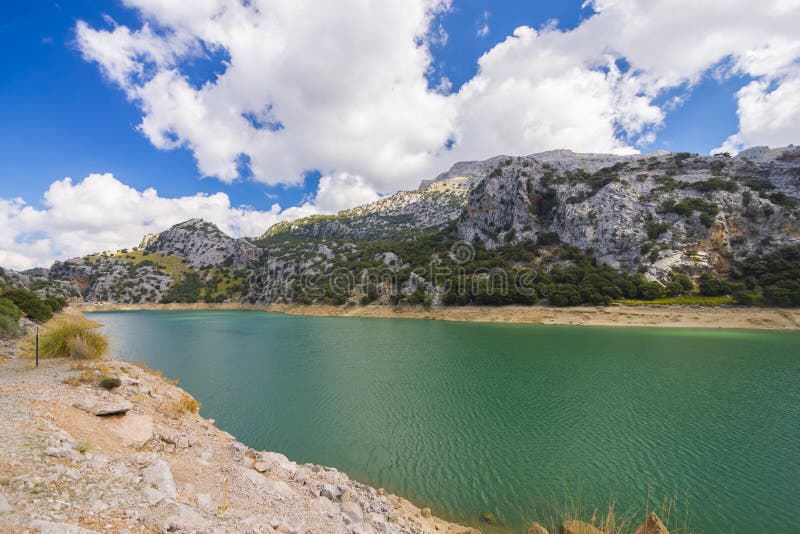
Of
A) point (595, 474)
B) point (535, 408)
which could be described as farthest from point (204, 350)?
point (595, 474)

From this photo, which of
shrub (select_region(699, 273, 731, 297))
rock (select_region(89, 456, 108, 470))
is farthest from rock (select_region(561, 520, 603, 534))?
shrub (select_region(699, 273, 731, 297))

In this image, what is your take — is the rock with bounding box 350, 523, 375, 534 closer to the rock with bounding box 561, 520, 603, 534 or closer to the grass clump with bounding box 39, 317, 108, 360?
the rock with bounding box 561, 520, 603, 534

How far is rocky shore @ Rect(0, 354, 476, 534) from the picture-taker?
504cm

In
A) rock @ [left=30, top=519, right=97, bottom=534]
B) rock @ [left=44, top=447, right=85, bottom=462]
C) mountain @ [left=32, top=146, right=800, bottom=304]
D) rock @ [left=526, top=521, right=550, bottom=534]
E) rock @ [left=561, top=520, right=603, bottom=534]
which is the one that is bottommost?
rock @ [left=526, top=521, right=550, bottom=534]

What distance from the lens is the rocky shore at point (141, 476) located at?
5043 millimetres

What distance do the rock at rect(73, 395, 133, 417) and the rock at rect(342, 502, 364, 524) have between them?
22.5ft

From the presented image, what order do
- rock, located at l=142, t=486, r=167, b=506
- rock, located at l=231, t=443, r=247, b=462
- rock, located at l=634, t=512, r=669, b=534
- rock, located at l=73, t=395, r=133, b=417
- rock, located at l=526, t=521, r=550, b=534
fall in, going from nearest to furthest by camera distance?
rock, located at l=142, t=486, r=167, b=506 < rock, located at l=634, t=512, r=669, b=534 < rock, located at l=526, t=521, r=550, b=534 < rock, located at l=73, t=395, r=133, b=417 < rock, located at l=231, t=443, r=247, b=462

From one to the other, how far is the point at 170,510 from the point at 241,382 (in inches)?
797

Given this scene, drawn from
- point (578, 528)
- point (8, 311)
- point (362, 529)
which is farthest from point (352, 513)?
point (8, 311)

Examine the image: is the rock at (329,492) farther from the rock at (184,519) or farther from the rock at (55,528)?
the rock at (55,528)

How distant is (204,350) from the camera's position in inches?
1457

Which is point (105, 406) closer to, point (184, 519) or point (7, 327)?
point (184, 519)

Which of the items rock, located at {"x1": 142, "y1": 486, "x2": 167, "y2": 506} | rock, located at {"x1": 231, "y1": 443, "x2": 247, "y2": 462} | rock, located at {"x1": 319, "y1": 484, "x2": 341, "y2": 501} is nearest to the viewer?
rock, located at {"x1": 142, "y1": 486, "x2": 167, "y2": 506}

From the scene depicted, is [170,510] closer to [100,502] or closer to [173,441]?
[100,502]
